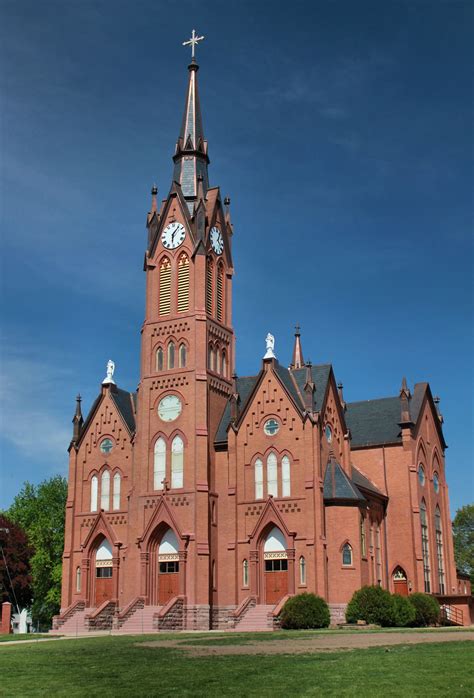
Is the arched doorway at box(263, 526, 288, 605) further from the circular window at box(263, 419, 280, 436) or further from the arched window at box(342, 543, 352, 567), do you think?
the circular window at box(263, 419, 280, 436)

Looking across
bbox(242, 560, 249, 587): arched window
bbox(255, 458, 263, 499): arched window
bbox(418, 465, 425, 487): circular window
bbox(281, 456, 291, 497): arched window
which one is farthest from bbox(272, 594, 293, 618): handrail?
bbox(418, 465, 425, 487): circular window

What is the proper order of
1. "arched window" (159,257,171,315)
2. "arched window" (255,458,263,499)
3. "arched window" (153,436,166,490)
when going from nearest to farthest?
"arched window" (255,458,263,499), "arched window" (153,436,166,490), "arched window" (159,257,171,315)

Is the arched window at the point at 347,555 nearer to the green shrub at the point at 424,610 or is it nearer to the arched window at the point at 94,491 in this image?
the green shrub at the point at 424,610

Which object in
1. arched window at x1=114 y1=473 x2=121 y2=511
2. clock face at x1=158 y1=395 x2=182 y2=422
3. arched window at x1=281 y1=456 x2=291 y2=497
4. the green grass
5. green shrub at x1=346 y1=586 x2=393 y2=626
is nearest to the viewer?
the green grass

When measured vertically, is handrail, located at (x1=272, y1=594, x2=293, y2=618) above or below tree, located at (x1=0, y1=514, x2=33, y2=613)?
below

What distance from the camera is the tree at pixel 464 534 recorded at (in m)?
95.9

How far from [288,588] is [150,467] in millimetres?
12093

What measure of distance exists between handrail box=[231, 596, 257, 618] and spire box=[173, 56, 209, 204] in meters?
27.9

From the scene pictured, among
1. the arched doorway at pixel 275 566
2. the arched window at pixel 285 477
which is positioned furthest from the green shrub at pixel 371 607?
the arched window at pixel 285 477

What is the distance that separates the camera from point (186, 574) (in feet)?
162

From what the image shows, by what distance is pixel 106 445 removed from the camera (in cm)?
5784

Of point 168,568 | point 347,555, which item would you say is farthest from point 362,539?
point 168,568

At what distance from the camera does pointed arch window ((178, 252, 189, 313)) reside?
5603 centimetres

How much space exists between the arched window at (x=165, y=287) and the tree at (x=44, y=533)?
95.2 ft
